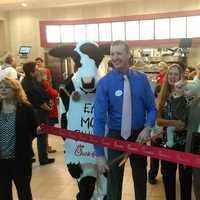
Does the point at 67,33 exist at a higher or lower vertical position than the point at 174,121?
higher

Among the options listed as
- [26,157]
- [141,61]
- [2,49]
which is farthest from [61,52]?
[2,49]

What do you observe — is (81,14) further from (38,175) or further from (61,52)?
(61,52)

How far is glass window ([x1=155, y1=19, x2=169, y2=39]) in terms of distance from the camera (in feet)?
19.6

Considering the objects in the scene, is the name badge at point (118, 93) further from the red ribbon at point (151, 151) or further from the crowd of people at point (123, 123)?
the red ribbon at point (151, 151)

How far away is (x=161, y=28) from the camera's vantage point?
6.04 meters

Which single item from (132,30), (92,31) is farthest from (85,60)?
(92,31)

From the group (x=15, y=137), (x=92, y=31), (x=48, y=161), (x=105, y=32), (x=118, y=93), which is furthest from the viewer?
(x=92, y=31)

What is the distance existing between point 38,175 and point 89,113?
1.91 metres

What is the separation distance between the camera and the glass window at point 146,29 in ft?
19.7

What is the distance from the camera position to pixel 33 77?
188 inches

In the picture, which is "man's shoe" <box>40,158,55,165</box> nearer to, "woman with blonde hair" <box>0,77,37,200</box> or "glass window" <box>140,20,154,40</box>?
"woman with blonde hair" <box>0,77,37,200</box>

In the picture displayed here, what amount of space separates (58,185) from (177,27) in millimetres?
3438

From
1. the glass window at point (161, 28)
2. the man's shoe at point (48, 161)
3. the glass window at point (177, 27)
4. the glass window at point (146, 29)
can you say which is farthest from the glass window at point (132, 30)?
the man's shoe at point (48, 161)

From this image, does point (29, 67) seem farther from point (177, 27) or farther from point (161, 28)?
point (177, 27)
